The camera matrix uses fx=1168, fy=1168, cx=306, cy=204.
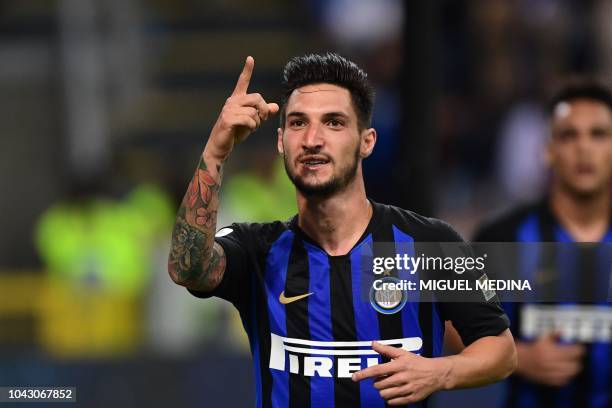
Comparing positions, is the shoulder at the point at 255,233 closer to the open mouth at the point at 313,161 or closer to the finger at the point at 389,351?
the open mouth at the point at 313,161

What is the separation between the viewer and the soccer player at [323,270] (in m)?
3.77

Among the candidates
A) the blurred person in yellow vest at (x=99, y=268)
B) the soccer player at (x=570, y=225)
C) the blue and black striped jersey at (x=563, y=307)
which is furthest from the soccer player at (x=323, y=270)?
the blurred person in yellow vest at (x=99, y=268)

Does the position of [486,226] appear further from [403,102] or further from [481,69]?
[481,69]

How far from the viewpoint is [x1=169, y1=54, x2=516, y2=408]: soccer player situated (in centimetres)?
377

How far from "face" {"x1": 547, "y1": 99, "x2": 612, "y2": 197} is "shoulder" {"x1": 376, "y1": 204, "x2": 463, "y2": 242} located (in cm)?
130

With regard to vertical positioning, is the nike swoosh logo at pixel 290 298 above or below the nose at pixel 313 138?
below

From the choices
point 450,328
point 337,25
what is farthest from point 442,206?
point 450,328

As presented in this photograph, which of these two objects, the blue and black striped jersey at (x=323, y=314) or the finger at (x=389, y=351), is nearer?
the finger at (x=389, y=351)

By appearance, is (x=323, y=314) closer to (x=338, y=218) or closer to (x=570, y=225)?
(x=338, y=218)

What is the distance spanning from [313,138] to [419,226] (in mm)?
575

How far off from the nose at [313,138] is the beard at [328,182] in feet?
0.27

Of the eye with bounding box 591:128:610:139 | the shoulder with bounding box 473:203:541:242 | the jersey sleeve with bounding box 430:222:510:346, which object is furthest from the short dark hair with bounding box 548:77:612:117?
the jersey sleeve with bounding box 430:222:510:346

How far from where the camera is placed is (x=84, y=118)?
14977mm

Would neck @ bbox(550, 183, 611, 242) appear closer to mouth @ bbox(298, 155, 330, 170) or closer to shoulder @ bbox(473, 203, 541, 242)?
shoulder @ bbox(473, 203, 541, 242)
